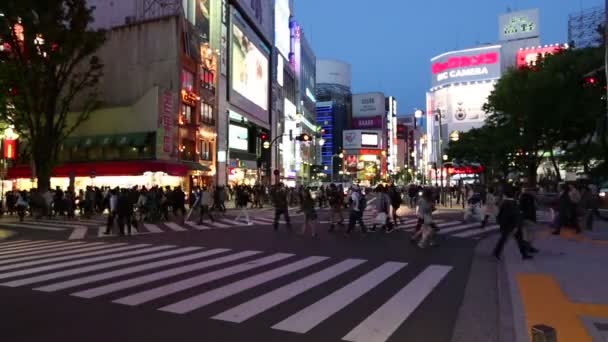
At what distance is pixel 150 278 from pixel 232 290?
186 cm

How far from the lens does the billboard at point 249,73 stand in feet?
168

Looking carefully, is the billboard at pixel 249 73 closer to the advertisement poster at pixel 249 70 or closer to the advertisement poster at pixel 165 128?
the advertisement poster at pixel 249 70

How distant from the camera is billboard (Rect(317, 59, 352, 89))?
14550cm

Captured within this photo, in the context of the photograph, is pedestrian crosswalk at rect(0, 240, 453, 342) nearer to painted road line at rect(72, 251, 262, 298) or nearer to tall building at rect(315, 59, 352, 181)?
painted road line at rect(72, 251, 262, 298)

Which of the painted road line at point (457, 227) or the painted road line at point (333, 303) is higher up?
the painted road line at point (457, 227)

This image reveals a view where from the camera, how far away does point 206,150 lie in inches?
1688

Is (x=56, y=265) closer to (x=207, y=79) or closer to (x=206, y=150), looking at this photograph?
(x=206, y=150)

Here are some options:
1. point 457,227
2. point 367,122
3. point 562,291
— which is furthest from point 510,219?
point 367,122

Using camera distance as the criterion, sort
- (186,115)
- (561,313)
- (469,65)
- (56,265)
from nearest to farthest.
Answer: (561,313) → (56,265) → (186,115) → (469,65)

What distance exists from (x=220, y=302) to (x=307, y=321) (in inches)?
60.1

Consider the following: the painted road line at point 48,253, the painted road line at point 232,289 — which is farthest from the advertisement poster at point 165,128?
the painted road line at point 232,289

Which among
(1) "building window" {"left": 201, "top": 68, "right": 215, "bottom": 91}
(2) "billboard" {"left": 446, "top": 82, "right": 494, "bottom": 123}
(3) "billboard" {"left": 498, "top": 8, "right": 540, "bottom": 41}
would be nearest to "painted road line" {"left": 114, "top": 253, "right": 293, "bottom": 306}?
(1) "building window" {"left": 201, "top": 68, "right": 215, "bottom": 91}

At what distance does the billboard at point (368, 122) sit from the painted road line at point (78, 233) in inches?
5074

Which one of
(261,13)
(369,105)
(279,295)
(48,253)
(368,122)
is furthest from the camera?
(368,122)
